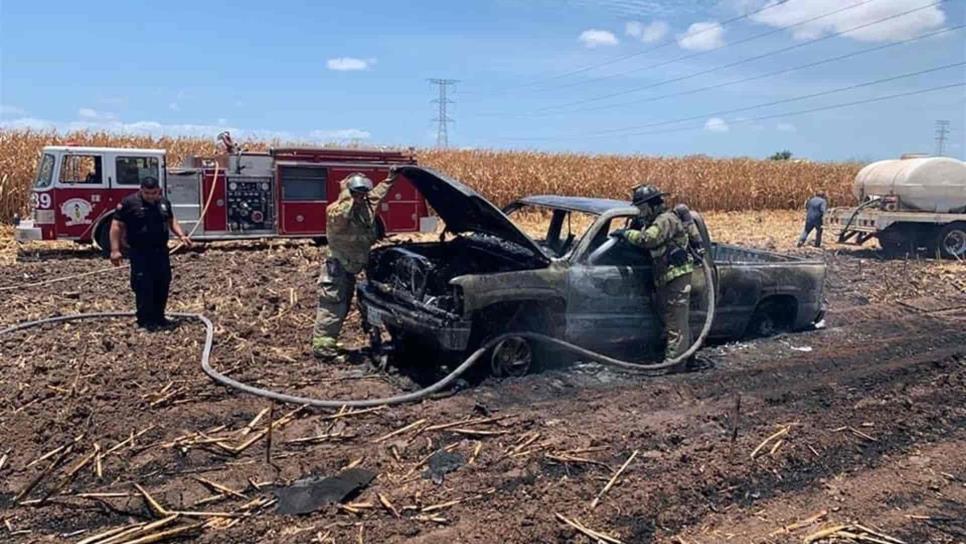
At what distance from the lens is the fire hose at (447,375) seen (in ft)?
20.5

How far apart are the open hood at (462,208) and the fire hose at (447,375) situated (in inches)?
32.6

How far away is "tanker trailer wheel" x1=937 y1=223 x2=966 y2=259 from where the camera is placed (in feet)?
59.2

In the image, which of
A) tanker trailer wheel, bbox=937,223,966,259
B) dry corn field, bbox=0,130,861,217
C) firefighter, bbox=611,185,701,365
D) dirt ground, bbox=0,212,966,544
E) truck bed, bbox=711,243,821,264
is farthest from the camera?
dry corn field, bbox=0,130,861,217

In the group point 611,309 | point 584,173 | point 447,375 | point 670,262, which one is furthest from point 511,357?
point 584,173

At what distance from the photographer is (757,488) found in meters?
5.09

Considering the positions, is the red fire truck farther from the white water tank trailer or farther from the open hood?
the white water tank trailer

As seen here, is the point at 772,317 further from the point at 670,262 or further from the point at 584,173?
the point at 584,173

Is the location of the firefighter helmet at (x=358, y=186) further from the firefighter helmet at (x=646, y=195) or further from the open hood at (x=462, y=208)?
the firefighter helmet at (x=646, y=195)

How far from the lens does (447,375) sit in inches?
272

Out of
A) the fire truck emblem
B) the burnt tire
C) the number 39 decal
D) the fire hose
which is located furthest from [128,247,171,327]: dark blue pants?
the number 39 decal

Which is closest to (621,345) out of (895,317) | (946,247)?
(895,317)

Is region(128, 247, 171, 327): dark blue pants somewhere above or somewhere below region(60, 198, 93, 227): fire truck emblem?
below

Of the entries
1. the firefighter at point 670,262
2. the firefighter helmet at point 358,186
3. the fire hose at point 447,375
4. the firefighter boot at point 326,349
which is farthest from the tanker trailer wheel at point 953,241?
A: the firefighter boot at point 326,349

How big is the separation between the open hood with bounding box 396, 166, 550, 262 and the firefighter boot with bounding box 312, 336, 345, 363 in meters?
1.60
